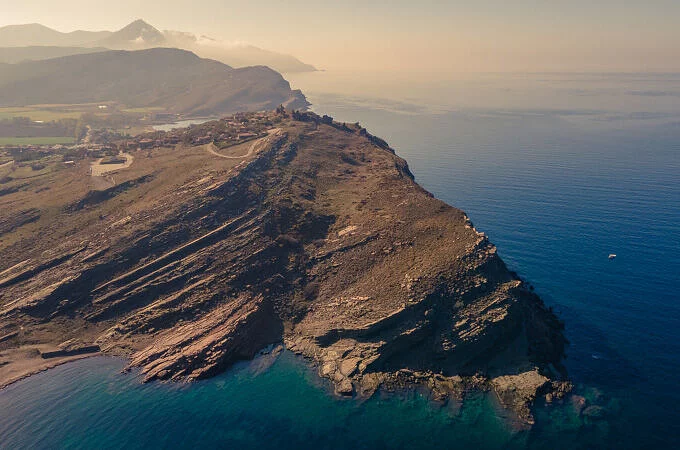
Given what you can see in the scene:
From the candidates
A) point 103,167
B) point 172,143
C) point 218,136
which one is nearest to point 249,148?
point 218,136

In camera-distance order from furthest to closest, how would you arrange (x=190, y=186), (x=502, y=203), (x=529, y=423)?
(x=502, y=203), (x=190, y=186), (x=529, y=423)

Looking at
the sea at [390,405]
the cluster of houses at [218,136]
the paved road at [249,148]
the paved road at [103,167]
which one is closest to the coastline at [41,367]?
the sea at [390,405]

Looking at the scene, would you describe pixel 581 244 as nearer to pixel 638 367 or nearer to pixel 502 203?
pixel 502 203

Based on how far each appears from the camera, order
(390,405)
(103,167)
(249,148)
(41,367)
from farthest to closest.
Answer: (249,148)
(103,167)
(41,367)
(390,405)

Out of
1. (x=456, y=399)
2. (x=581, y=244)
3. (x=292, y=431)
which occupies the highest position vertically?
(x=581, y=244)

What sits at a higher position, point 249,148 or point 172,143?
point 249,148

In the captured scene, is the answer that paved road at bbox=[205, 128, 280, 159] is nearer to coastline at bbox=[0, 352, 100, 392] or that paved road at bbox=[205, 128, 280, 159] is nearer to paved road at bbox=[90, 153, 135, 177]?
paved road at bbox=[90, 153, 135, 177]

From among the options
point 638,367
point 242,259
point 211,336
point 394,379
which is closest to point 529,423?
point 394,379

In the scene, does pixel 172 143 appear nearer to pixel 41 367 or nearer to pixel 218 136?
pixel 218 136

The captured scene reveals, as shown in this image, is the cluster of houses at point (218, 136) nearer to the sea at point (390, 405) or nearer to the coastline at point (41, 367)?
the coastline at point (41, 367)
